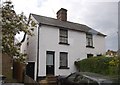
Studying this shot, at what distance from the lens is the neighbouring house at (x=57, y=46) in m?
15.3

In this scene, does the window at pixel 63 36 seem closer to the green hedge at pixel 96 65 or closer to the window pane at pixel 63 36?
the window pane at pixel 63 36

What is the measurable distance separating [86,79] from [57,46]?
7475 millimetres

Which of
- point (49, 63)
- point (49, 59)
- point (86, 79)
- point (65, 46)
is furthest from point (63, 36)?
point (86, 79)

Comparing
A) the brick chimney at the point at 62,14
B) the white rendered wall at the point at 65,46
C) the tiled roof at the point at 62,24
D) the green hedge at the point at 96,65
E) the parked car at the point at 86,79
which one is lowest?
the parked car at the point at 86,79

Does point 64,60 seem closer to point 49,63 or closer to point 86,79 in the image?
point 49,63

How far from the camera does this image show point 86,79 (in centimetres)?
887

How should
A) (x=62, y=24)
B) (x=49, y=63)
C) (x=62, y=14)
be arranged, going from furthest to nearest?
(x=62, y=14), (x=62, y=24), (x=49, y=63)

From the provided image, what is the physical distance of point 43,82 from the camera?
13336mm

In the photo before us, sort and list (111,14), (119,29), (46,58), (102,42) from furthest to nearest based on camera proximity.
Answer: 1. (102,42)
2. (46,58)
3. (111,14)
4. (119,29)

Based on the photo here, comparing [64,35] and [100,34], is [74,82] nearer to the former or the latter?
[64,35]

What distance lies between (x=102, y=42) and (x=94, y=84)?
11.4m

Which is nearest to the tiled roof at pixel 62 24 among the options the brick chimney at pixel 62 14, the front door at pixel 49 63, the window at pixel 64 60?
the brick chimney at pixel 62 14

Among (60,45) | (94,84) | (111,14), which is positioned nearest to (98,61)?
(60,45)

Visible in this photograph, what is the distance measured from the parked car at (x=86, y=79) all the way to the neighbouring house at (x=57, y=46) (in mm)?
4559
